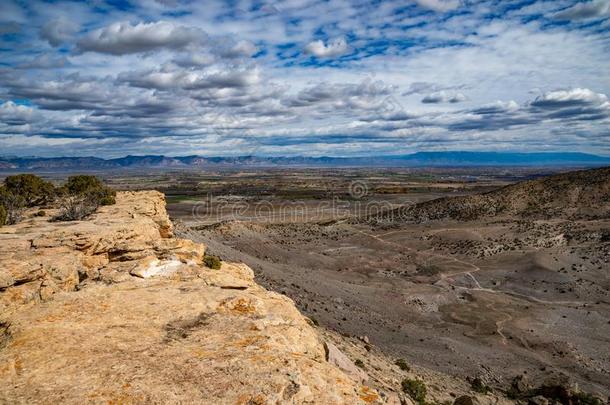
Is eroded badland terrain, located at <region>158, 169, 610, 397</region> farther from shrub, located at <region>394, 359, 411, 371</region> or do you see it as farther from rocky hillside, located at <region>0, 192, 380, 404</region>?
rocky hillside, located at <region>0, 192, 380, 404</region>

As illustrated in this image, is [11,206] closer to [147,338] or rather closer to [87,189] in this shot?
[87,189]

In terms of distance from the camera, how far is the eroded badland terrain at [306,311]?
27.9 ft

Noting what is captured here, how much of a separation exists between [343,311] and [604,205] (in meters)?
57.8

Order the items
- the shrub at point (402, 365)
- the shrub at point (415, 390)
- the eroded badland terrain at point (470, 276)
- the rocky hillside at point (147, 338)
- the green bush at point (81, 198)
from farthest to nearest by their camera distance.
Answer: the eroded badland terrain at point (470, 276), the green bush at point (81, 198), the shrub at point (402, 365), the shrub at point (415, 390), the rocky hillside at point (147, 338)

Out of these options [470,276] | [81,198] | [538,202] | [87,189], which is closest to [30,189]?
[87,189]

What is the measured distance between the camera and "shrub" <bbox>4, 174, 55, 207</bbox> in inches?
1483

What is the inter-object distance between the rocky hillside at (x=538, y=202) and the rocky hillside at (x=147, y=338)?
224 ft

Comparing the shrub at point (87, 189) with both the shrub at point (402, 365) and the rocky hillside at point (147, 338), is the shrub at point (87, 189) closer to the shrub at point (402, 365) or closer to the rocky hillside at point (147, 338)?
the rocky hillside at point (147, 338)

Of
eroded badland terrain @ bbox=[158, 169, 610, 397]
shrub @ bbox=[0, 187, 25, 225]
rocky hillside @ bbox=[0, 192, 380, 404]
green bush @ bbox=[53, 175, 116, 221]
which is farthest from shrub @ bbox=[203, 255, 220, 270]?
shrub @ bbox=[0, 187, 25, 225]

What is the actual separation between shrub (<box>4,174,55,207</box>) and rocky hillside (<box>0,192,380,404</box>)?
84.3ft

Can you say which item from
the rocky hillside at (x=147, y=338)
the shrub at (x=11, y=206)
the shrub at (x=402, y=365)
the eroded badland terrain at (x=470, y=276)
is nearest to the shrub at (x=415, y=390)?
the shrub at (x=402, y=365)

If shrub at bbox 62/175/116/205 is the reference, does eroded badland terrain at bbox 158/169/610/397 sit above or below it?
below

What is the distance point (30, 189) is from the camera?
38.2 metres

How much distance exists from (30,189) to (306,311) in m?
28.8
